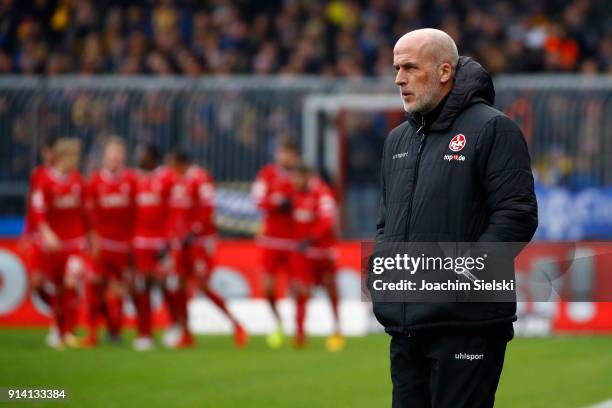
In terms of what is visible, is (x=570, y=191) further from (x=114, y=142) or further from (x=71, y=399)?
(x=71, y=399)

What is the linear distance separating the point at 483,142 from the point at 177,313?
468 inches

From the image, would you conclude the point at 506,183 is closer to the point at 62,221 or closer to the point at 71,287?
the point at 62,221

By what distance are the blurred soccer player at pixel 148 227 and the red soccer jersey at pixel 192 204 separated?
0.16 m

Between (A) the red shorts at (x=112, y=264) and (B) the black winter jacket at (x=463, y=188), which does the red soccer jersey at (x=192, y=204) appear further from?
(B) the black winter jacket at (x=463, y=188)

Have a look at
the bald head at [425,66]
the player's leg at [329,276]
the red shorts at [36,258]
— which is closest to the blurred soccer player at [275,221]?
the player's leg at [329,276]

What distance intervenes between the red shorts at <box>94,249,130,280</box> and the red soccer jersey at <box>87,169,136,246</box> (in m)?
0.20

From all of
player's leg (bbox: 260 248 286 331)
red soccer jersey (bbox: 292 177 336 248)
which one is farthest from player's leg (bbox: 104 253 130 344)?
red soccer jersey (bbox: 292 177 336 248)

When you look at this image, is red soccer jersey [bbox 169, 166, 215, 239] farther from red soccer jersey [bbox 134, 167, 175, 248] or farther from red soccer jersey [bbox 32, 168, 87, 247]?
red soccer jersey [bbox 32, 168, 87, 247]

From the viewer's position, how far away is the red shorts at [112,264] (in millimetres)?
16750

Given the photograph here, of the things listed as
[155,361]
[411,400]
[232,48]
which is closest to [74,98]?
[232,48]

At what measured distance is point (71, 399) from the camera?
33.6 feet

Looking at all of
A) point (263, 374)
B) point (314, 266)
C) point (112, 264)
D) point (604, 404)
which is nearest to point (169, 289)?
point (112, 264)

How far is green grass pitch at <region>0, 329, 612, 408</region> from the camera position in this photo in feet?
34.9

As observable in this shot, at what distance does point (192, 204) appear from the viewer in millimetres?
16531
